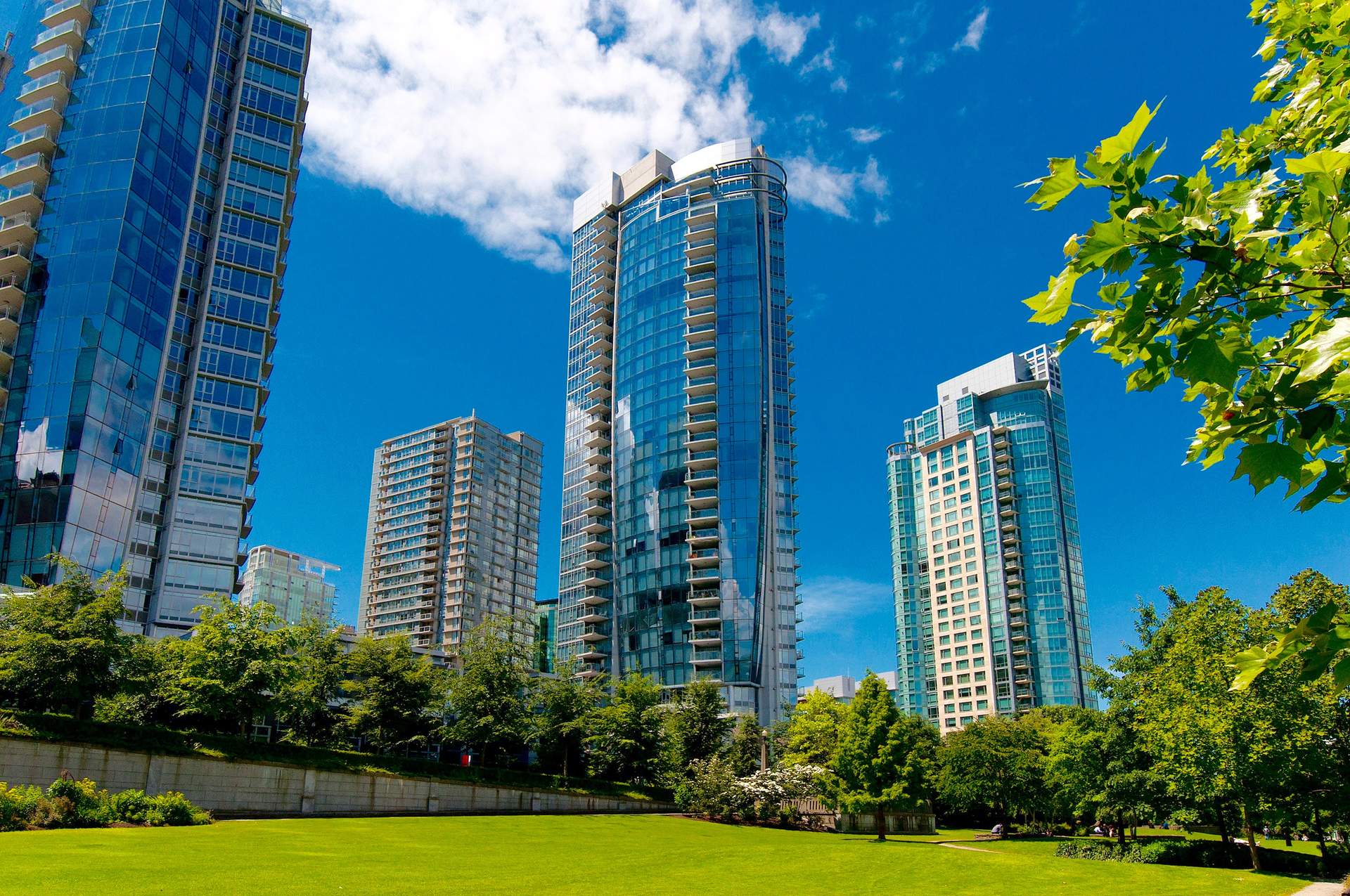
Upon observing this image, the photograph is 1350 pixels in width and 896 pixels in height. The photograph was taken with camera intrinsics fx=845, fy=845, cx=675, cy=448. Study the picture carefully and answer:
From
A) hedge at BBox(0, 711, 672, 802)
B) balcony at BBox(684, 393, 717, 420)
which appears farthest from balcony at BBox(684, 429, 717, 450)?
hedge at BBox(0, 711, 672, 802)

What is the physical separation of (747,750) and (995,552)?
103 m

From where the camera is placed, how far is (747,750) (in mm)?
67062

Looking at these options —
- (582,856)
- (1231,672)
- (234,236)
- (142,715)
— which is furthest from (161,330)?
(1231,672)

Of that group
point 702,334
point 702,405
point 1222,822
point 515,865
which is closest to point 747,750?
point 1222,822

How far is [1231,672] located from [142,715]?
53.8 meters

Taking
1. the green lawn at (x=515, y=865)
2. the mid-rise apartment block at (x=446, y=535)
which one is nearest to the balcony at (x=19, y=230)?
the green lawn at (x=515, y=865)

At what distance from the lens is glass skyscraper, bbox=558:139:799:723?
109m

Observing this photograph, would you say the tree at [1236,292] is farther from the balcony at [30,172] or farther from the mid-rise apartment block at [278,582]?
the mid-rise apartment block at [278,582]

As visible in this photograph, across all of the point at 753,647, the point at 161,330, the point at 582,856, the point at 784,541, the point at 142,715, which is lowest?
the point at 582,856

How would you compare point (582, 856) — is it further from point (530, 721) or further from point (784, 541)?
point (784, 541)

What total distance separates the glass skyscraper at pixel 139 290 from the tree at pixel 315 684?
19181mm

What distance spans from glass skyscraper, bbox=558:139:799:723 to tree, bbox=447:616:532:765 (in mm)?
45740

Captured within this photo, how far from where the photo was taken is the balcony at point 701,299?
121 m

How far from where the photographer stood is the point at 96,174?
234ft
